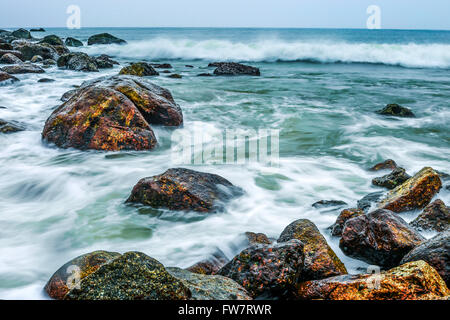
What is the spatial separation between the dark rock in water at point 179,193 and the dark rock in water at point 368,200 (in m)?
1.57

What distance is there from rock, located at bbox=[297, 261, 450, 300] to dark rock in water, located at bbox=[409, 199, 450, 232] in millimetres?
1415

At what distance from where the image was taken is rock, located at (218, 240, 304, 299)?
223 centimetres

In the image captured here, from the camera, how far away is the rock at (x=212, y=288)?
76.3 inches

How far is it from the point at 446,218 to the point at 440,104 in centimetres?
871

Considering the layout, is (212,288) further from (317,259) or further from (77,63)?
(77,63)

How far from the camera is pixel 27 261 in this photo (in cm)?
306

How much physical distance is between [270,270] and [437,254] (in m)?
1.12

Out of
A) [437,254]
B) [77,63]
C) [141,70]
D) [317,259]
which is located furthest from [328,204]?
[77,63]

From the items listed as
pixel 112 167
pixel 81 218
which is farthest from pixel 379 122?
pixel 81 218

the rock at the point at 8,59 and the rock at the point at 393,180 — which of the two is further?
the rock at the point at 8,59

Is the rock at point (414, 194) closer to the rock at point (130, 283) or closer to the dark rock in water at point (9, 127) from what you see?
the rock at point (130, 283)

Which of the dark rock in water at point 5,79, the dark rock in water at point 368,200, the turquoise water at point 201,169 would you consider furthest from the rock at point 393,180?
the dark rock in water at point 5,79

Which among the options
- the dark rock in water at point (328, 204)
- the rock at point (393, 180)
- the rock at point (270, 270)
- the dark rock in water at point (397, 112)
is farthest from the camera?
the dark rock in water at point (397, 112)

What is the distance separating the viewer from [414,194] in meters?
3.78
